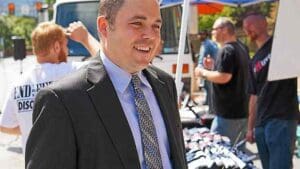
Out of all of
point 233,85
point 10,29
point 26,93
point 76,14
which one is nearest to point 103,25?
point 26,93

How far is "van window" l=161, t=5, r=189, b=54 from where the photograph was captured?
876 centimetres

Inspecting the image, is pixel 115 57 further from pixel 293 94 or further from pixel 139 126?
pixel 293 94

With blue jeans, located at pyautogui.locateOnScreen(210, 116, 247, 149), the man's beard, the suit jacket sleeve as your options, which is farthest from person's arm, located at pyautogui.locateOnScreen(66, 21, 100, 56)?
blue jeans, located at pyautogui.locateOnScreen(210, 116, 247, 149)

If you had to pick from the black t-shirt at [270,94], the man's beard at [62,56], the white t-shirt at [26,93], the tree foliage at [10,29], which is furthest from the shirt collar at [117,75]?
the tree foliage at [10,29]

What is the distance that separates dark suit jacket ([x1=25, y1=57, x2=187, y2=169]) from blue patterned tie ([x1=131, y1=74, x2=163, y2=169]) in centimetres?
7

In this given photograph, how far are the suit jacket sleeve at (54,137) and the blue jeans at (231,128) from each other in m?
3.67

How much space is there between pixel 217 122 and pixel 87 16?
4.01 m

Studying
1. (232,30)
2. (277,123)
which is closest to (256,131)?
(277,123)

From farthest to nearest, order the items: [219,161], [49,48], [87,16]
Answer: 1. [87,16]
2. [219,161]
3. [49,48]

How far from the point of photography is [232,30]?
17.8 ft

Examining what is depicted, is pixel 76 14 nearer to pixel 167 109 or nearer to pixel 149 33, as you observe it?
pixel 167 109

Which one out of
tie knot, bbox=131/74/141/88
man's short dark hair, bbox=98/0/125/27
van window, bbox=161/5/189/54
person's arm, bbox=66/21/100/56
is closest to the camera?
man's short dark hair, bbox=98/0/125/27

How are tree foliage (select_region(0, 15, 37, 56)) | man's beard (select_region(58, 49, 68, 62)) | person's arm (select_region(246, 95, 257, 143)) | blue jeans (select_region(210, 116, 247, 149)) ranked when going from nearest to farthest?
man's beard (select_region(58, 49, 68, 62)), person's arm (select_region(246, 95, 257, 143)), blue jeans (select_region(210, 116, 247, 149)), tree foliage (select_region(0, 15, 37, 56))

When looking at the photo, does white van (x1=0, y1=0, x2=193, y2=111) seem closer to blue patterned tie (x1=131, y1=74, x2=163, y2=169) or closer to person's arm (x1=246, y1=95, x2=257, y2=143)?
person's arm (x1=246, y1=95, x2=257, y2=143)
